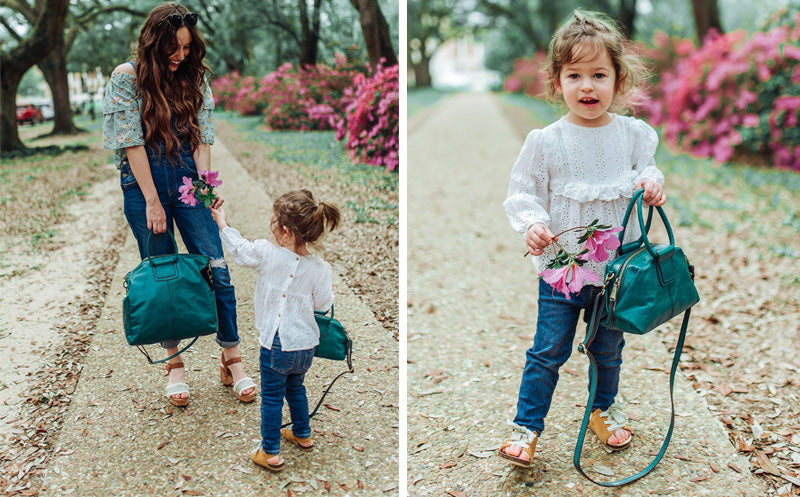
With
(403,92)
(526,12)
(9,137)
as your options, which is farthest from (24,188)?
(526,12)

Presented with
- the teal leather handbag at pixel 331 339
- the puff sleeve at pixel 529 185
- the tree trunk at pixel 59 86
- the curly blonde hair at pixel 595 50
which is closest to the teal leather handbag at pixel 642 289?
the puff sleeve at pixel 529 185

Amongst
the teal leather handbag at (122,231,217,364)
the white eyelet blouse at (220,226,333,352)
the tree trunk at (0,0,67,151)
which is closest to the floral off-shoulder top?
the teal leather handbag at (122,231,217,364)

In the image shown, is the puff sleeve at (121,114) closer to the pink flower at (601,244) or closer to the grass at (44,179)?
the pink flower at (601,244)

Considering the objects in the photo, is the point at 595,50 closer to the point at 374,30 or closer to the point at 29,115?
the point at 374,30

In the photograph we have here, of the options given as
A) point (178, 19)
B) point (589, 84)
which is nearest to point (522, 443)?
point (589, 84)

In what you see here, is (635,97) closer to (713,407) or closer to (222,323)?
(713,407)

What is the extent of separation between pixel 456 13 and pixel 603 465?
24695 mm

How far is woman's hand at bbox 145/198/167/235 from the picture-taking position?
244 centimetres

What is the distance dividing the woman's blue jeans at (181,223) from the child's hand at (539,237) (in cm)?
130

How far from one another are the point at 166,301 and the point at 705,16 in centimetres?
963

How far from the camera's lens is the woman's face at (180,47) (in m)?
2.39

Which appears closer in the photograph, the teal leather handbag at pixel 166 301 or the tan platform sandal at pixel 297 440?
the teal leather handbag at pixel 166 301

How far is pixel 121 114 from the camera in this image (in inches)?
93.0

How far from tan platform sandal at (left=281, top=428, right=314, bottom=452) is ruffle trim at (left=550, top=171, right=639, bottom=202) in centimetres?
132
